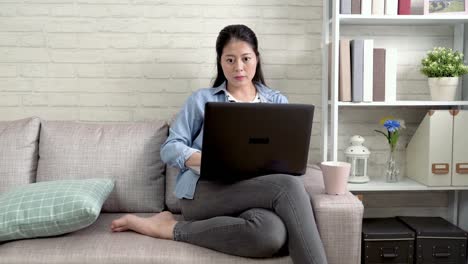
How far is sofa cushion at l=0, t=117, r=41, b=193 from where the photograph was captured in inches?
76.1

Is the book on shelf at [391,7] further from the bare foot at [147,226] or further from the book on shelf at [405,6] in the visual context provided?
the bare foot at [147,226]

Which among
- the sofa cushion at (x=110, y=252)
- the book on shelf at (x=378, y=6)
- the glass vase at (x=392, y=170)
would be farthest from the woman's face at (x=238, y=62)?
the glass vase at (x=392, y=170)

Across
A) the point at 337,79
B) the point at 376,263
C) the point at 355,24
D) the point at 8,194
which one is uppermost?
the point at 355,24

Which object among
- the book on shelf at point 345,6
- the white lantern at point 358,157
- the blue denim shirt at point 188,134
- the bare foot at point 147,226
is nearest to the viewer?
the bare foot at point 147,226

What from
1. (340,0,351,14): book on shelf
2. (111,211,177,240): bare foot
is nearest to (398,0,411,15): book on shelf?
(340,0,351,14): book on shelf

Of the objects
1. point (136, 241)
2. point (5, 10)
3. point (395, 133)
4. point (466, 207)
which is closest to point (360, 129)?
point (395, 133)

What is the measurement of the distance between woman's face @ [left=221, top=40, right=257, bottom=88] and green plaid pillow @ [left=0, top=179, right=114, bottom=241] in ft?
2.44

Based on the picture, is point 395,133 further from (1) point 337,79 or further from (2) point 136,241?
(2) point 136,241

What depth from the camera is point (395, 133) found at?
220 cm

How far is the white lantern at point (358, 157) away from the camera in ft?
7.13

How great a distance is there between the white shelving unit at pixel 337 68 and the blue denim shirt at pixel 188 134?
0.29 metres

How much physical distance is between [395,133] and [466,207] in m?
0.55

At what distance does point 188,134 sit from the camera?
1.87 meters

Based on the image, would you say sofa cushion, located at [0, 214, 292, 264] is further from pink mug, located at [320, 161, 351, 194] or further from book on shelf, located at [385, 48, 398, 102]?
book on shelf, located at [385, 48, 398, 102]
